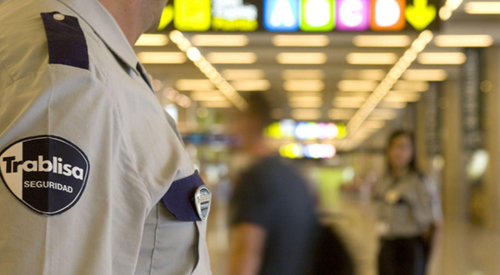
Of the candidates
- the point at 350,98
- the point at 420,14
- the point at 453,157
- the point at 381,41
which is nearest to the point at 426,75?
the point at 453,157

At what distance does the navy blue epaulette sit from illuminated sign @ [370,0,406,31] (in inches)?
268

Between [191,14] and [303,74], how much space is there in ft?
51.7

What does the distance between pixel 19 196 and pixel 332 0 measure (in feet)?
23.2

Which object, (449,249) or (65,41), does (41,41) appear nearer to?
(65,41)

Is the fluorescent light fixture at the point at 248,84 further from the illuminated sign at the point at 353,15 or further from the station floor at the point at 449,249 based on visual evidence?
the illuminated sign at the point at 353,15

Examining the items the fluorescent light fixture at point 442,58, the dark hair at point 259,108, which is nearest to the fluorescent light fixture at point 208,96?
the fluorescent light fixture at point 442,58

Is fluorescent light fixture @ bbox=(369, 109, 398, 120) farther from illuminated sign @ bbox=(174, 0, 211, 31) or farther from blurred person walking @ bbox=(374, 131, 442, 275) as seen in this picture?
blurred person walking @ bbox=(374, 131, 442, 275)

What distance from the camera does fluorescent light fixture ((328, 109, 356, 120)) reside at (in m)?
38.6

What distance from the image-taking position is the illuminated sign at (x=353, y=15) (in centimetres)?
762

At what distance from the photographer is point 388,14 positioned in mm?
7531

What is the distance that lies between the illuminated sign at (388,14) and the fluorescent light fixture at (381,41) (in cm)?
768

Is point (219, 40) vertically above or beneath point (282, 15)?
above

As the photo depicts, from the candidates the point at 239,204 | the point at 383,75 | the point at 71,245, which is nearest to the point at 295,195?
the point at 239,204

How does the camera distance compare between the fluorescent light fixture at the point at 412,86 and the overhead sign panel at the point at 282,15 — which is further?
the fluorescent light fixture at the point at 412,86
